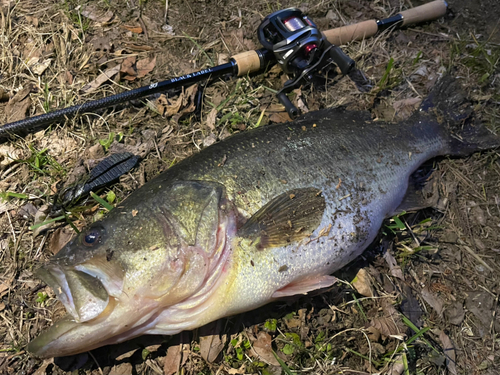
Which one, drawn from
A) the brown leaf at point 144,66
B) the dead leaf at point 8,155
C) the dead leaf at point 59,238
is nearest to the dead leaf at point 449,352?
the dead leaf at point 59,238

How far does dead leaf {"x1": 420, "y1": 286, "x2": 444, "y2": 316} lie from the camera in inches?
124

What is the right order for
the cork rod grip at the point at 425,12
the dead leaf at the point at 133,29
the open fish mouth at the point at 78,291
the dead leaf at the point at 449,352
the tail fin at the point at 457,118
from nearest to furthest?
the open fish mouth at the point at 78,291 → the dead leaf at the point at 449,352 → the tail fin at the point at 457,118 → the dead leaf at the point at 133,29 → the cork rod grip at the point at 425,12

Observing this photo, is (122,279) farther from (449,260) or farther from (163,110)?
(449,260)

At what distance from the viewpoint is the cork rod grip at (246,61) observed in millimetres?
3676

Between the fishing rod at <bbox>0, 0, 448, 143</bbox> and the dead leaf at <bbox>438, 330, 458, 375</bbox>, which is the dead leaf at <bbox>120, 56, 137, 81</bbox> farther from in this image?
the dead leaf at <bbox>438, 330, 458, 375</bbox>

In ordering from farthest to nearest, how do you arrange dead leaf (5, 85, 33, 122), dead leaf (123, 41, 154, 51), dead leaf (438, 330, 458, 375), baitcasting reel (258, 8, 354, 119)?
1. dead leaf (123, 41, 154, 51)
2. dead leaf (5, 85, 33, 122)
3. baitcasting reel (258, 8, 354, 119)
4. dead leaf (438, 330, 458, 375)

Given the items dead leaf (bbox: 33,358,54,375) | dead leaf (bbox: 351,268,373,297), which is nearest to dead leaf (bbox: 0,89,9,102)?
dead leaf (bbox: 33,358,54,375)

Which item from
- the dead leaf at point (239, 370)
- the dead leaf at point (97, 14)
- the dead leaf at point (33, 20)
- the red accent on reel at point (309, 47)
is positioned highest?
the dead leaf at point (33, 20)

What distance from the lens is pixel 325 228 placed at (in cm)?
262

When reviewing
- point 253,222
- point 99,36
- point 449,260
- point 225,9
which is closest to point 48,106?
point 99,36

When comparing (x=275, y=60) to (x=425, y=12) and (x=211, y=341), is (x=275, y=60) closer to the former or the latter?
(x=425, y=12)

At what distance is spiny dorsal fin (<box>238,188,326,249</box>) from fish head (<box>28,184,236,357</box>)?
0.77 ft

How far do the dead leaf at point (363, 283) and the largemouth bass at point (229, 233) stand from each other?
357mm

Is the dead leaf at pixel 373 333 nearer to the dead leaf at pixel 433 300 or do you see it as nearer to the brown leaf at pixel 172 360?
the dead leaf at pixel 433 300
